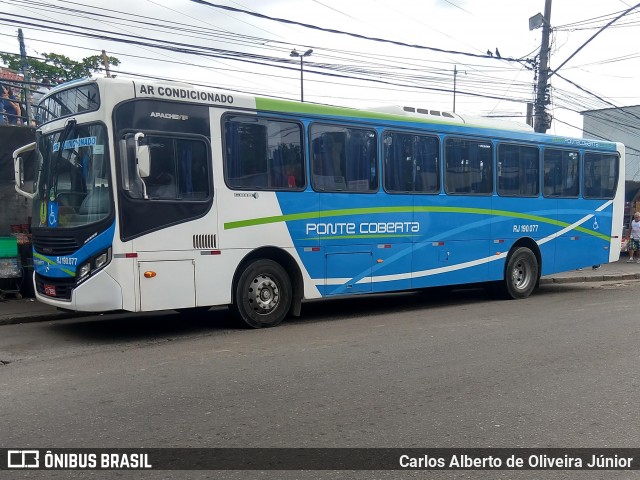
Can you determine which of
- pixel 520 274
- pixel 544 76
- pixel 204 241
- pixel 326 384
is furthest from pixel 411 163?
pixel 544 76

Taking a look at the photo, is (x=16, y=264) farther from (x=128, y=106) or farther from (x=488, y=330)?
(x=488, y=330)

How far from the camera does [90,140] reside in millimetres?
7980

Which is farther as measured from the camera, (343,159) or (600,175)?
(600,175)

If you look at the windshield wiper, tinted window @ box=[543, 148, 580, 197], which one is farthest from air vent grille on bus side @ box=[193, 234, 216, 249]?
tinted window @ box=[543, 148, 580, 197]

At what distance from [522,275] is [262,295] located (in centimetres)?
654

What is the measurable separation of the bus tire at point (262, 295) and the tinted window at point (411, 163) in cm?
262

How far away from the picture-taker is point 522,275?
13.1 m

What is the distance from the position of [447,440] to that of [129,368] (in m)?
3.67

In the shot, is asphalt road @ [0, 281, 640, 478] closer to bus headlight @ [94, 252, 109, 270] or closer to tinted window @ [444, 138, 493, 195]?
bus headlight @ [94, 252, 109, 270]

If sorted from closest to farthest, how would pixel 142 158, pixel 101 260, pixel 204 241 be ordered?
pixel 142 158
pixel 101 260
pixel 204 241

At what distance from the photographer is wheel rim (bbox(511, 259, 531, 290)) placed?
13.0 m

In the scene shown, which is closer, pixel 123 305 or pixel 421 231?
pixel 123 305

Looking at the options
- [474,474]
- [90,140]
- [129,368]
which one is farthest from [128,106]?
[474,474]

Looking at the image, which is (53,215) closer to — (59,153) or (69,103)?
(59,153)
